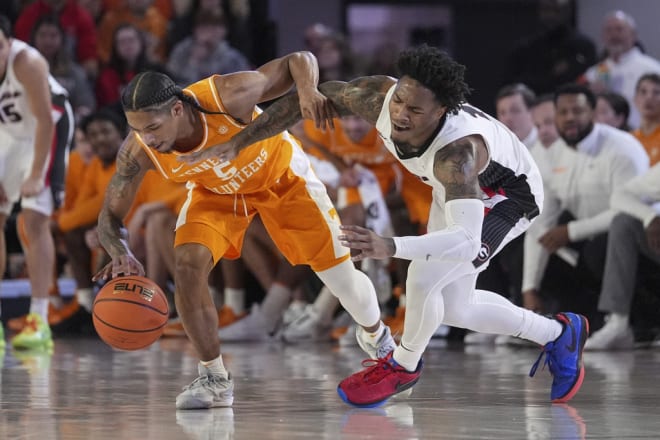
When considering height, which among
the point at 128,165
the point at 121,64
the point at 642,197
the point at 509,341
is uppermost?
the point at 128,165

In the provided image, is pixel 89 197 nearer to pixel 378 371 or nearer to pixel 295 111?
pixel 295 111

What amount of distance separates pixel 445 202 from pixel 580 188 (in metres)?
3.52

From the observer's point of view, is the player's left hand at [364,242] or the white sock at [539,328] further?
the white sock at [539,328]

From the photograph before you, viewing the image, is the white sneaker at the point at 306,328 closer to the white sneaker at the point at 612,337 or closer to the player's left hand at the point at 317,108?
the white sneaker at the point at 612,337

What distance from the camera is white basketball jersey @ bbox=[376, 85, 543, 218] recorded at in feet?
14.3

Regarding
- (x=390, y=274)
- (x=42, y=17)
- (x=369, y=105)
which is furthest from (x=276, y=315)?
(x=369, y=105)

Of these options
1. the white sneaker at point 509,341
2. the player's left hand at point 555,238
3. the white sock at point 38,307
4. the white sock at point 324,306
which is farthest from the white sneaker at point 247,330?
the player's left hand at point 555,238

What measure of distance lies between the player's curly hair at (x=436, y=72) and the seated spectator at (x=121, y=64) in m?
5.97

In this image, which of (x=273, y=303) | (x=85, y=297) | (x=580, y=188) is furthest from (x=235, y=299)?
(x=580, y=188)

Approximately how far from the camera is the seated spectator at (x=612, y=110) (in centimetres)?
832

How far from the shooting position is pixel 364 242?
3852mm

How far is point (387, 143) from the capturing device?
4539mm

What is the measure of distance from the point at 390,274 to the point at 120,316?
4.11 meters

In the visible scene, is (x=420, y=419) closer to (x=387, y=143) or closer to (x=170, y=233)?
(x=387, y=143)
